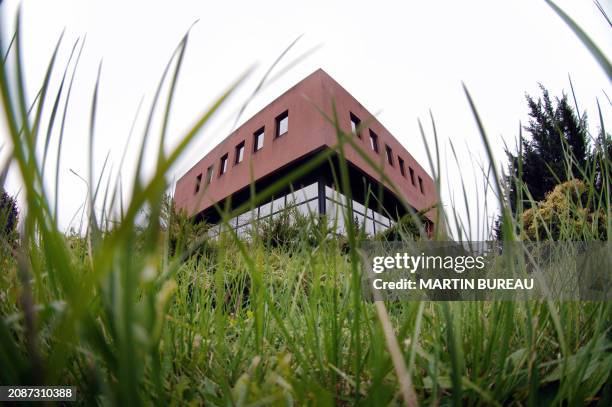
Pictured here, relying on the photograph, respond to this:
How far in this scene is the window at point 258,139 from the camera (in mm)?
10211

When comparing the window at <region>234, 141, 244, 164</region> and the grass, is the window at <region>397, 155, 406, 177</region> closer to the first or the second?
the window at <region>234, 141, 244, 164</region>

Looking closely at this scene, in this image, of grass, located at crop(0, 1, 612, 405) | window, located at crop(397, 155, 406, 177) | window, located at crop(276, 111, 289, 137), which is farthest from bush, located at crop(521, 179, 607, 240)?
window, located at crop(397, 155, 406, 177)

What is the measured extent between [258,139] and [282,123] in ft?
4.03

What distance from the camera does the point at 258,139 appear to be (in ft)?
34.3

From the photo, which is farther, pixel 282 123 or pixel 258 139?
pixel 258 139

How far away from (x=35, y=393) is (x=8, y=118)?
0.48 feet

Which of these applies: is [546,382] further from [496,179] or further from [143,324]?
[143,324]

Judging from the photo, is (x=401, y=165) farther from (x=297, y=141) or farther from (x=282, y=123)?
(x=297, y=141)

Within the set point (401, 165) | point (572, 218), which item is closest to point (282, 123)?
point (401, 165)

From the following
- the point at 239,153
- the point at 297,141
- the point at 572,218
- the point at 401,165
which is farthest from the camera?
the point at 401,165

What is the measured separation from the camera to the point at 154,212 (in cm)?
14

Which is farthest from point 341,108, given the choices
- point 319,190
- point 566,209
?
point 566,209

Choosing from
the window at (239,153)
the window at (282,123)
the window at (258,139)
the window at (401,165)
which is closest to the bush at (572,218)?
the window at (282,123)

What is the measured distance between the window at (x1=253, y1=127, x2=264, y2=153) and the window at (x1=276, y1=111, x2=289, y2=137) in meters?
0.74
